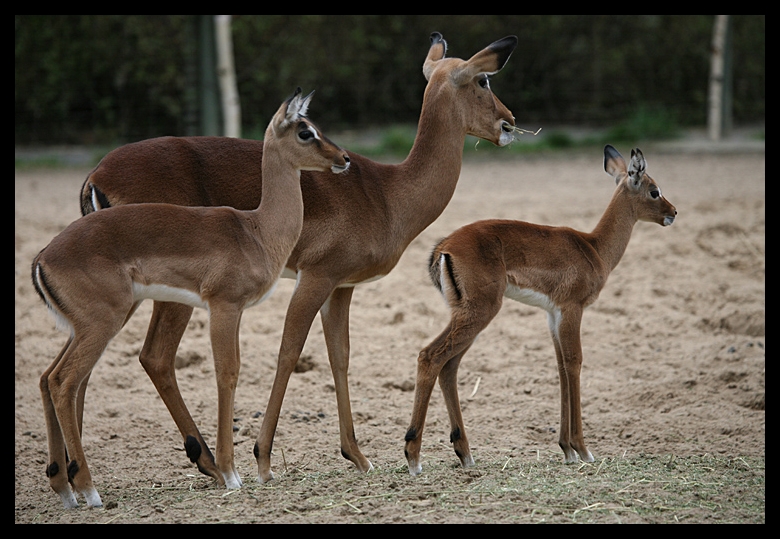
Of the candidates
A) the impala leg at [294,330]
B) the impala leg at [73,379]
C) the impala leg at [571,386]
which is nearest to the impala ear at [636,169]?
the impala leg at [571,386]

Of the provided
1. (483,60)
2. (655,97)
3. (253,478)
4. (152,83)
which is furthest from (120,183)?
(655,97)

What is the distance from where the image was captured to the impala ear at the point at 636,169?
5.16 metres

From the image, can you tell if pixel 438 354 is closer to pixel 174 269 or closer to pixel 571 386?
pixel 571 386

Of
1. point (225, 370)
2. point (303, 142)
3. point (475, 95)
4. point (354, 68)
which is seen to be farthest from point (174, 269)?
point (354, 68)

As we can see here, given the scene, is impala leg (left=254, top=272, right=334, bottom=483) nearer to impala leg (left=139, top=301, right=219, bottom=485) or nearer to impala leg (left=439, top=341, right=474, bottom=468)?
impala leg (left=139, top=301, right=219, bottom=485)

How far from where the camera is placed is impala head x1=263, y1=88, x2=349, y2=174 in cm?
448

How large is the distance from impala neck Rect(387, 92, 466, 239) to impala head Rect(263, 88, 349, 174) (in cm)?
50

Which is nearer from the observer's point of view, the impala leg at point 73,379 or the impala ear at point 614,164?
the impala leg at point 73,379

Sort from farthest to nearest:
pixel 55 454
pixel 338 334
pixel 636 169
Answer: pixel 636 169 < pixel 338 334 < pixel 55 454

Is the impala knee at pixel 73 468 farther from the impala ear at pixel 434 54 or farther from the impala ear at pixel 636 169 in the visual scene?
Answer: the impala ear at pixel 636 169

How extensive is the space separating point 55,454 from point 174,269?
3.31 ft

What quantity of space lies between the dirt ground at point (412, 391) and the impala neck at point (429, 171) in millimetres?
1342

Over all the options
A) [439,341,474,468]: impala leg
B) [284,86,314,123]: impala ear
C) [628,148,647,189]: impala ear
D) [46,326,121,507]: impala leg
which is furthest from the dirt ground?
[284,86,314,123]: impala ear

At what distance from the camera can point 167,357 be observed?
15.8 feet
